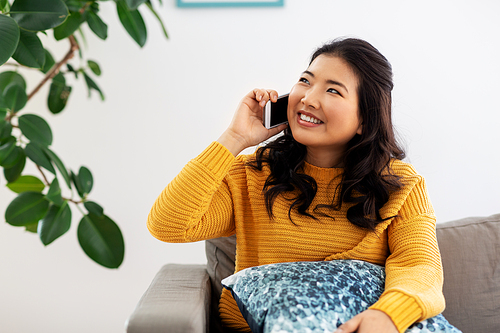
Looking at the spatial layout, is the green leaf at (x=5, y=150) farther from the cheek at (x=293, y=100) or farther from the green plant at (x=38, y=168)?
the cheek at (x=293, y=100)

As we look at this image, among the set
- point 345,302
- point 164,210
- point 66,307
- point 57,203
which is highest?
point 57,203

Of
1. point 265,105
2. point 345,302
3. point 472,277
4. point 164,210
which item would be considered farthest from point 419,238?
point 164,210

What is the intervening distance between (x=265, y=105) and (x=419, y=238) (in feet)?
1.75

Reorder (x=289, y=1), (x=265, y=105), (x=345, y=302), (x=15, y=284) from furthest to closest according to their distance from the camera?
(x=15, y=284) → (x=289, y=1) → (x=265, y=105) → (x=345, y=302)

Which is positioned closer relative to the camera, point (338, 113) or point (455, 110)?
point (338, 113)

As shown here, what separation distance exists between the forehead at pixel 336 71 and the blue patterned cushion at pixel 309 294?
46cm

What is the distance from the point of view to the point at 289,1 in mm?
1735

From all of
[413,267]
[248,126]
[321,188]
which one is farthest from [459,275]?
[248,126]

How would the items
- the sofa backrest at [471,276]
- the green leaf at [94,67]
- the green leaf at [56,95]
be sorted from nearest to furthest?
the sofa backrest at [471,276] < the green leaf at [56,95] < the green leaf at [94,67]

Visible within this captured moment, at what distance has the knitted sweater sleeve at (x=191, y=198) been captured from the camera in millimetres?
1050

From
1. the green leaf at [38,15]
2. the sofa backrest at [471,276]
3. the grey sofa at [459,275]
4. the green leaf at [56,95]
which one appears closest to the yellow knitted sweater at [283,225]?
the grey sofa at [459,275]

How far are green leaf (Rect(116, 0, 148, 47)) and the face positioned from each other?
1.48 feet

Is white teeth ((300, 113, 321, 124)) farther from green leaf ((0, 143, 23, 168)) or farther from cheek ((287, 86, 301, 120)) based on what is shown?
green leaf ((0, 143, 23, 168))

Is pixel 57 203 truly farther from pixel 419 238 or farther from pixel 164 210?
pixel 419 238
